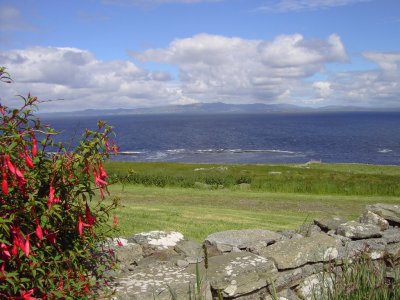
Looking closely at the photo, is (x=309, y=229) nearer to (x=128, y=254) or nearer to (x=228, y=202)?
(x=128, y=254)

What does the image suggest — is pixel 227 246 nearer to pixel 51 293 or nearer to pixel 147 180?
pixel 51 293

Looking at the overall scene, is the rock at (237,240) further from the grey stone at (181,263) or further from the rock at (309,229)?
the rock at (309,229)

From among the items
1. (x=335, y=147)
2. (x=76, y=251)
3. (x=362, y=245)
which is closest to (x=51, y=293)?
(x=76, y=251)

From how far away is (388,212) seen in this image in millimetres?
9398

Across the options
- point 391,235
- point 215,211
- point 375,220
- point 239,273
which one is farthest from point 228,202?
point 239,273

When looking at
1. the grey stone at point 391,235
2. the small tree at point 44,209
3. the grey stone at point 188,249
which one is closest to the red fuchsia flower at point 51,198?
the small tree at point 44,209

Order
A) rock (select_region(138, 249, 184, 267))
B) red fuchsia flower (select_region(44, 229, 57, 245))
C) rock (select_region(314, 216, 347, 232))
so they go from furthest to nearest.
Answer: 1. rock (select_region(314, 216, 347, 232))
2. rock (select_region(138, 249, 184, 267))
3. red fuchsia flower (select_region(44, 229, 57, 245))

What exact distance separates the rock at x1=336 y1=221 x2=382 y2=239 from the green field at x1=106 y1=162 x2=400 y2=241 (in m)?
3.17

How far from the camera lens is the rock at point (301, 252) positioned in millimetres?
6367

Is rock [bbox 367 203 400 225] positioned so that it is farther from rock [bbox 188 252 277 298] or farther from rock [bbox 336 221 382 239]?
rock [bbox 188 252 277 298]

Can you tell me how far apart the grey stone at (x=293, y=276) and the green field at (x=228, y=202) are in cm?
251

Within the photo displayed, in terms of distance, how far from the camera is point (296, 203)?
1978 cm

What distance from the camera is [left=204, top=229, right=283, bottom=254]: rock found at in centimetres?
718

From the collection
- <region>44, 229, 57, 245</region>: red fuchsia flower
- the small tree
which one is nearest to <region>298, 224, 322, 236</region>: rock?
the small tree
